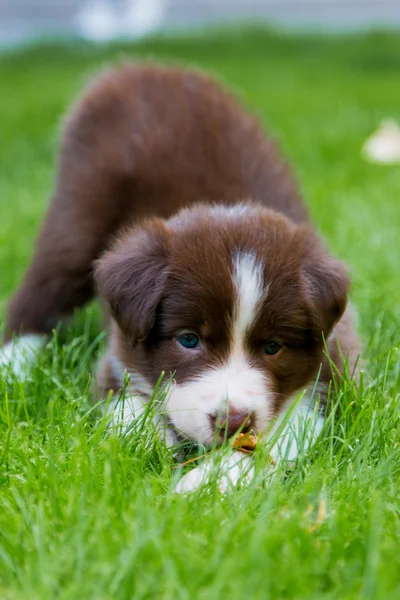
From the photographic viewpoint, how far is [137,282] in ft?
10.8

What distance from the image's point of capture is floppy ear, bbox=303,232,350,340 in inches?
128

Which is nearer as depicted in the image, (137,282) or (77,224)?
(137,282)

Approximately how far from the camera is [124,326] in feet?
10.9

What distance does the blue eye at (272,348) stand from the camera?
3.24 meters

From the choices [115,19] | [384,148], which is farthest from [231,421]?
[115,19]

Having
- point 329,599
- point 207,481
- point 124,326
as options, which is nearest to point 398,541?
point 329,599

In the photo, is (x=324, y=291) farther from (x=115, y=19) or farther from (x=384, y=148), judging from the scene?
(x=115, y=19)

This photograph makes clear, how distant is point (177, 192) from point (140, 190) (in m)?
0.24

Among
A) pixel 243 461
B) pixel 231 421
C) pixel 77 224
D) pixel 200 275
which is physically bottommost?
pixel 243 461

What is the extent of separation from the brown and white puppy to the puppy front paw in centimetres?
2

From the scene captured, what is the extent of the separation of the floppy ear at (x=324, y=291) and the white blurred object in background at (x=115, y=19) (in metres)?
12.5

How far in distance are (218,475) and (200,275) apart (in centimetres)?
81

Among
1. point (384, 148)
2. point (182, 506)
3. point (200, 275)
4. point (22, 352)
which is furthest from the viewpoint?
point (384, 148)

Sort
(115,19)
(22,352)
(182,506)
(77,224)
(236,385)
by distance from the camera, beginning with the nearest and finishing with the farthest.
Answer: (182,506) < (236,385) < (22,352) < (77,224) < (115,19)
